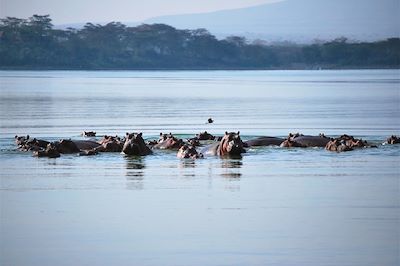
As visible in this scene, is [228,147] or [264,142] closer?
[228,147]

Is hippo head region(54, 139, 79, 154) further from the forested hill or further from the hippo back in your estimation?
the forested hill

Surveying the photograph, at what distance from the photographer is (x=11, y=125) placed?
135ft

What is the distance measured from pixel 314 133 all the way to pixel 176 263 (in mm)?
22536

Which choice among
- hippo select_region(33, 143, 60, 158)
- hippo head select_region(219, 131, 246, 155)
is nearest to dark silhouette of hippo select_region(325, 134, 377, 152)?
hippo head select_region(219, 131, 246, 155)

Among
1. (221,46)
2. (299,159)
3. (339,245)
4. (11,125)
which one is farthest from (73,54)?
(339,245)

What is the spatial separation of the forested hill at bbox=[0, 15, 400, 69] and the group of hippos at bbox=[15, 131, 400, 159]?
457 ft

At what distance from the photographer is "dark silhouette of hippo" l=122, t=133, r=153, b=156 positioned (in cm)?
2716

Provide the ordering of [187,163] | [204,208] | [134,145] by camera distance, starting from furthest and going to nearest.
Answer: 1. [134,145]
2. [187,163]
3. [204,208]

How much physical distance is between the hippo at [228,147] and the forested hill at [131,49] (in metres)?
141

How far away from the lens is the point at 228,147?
1070 inches

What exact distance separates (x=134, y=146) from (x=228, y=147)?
2150 millimetres

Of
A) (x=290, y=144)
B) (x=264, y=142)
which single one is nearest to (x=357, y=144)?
(x=290, y=144)

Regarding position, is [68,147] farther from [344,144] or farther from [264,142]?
[344,144]

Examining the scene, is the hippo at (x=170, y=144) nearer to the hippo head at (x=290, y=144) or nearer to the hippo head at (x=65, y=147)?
the hippo head at (x=65, y=147)
